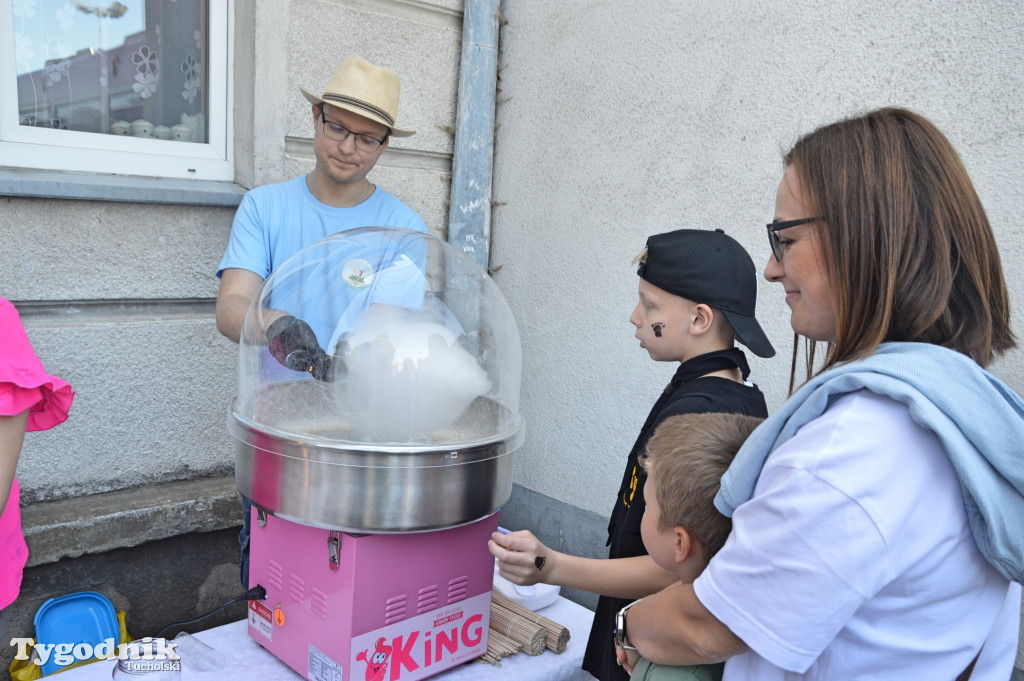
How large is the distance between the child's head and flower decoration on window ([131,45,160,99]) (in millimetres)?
2631

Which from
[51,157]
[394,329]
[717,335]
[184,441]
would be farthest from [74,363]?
[717,335]

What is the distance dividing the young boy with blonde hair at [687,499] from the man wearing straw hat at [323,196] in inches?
54.7

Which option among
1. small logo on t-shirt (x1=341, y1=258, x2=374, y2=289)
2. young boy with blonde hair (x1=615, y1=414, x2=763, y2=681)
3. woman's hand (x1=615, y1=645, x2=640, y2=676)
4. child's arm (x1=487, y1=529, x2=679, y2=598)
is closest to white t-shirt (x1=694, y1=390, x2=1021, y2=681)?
young boy with blonde hair (x1=615, y1=414, x2=763, y2=681)

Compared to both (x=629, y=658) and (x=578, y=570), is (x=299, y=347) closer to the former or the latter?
(x=578, y=570)

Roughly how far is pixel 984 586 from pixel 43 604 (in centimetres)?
279

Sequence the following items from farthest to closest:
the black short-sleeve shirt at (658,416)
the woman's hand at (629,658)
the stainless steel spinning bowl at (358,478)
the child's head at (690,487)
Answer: the black short-sleeve shirt at (658,416) → the stainless steel spinning bowl at (358,478) → the woman's hand at (629,658) → the child's head at (690,487)

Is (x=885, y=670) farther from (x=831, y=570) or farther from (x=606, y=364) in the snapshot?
(x=606, y=364)

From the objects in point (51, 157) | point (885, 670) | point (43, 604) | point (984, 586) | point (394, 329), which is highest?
point (51, 157)

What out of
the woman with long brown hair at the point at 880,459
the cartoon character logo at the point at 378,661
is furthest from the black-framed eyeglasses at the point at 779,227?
the cartoon character logo at the point at 378,661

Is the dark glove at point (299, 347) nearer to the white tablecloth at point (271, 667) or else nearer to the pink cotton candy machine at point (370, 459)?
the pink cotton candy machine at point (370, 459)

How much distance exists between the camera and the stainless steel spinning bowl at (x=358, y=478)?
1388 millimetres

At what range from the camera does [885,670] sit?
912 millimetres

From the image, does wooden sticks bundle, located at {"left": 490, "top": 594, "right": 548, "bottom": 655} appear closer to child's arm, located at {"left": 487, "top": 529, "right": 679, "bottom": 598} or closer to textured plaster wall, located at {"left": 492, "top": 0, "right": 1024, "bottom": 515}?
child's arm, located at {"left": 487, "top": 529, "right": 679, "bottom": 598}

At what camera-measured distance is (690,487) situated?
1100mm
